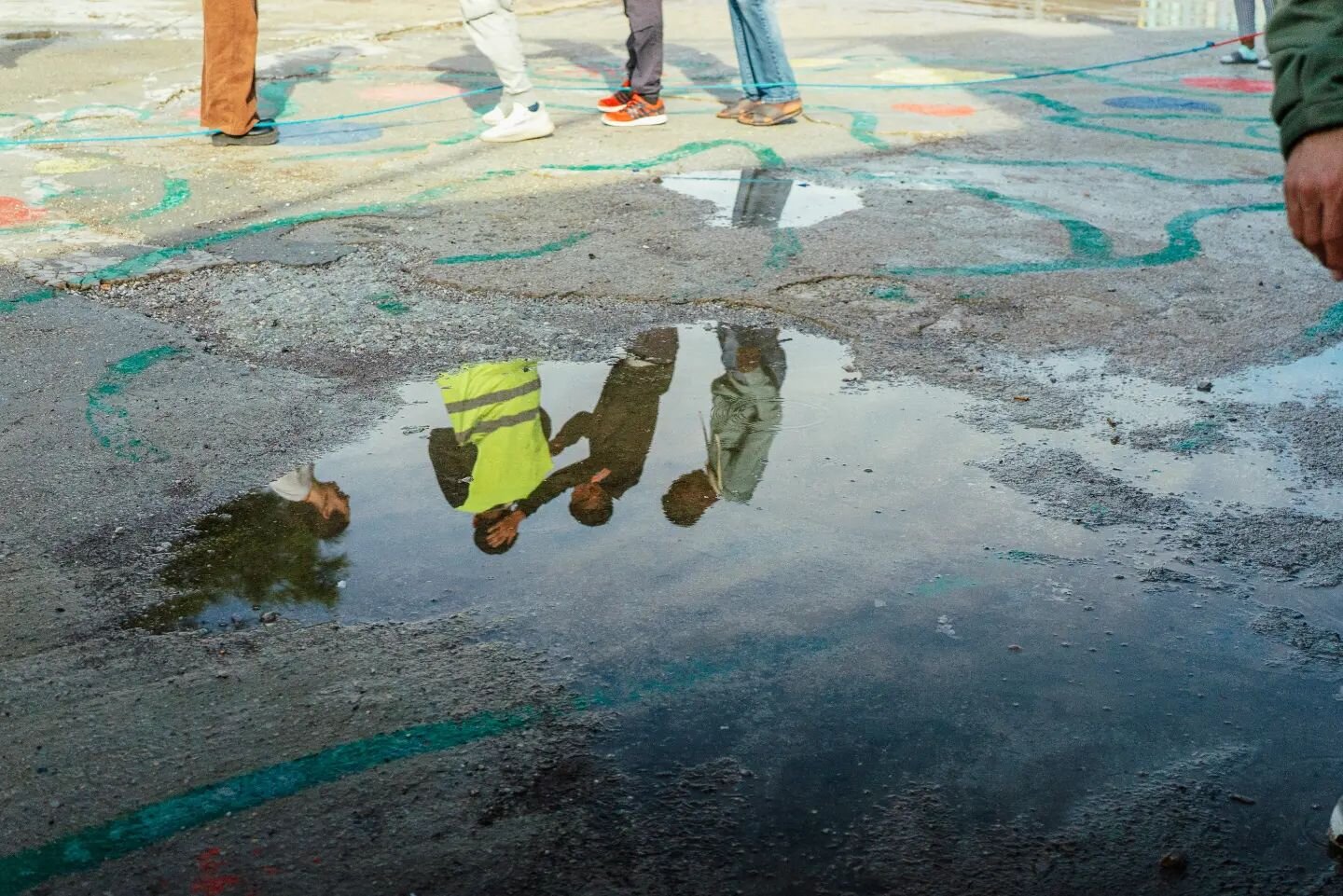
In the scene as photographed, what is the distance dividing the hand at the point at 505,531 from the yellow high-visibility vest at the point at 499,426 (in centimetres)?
8

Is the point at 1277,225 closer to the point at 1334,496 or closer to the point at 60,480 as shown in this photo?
the point at 1334,496

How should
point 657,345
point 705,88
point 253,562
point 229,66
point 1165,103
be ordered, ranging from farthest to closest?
point 705,88
point 1165,103
point 229,66
point 657,345
point 253,562

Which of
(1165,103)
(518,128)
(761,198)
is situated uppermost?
(518,128)

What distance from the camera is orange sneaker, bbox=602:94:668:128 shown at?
785 cm

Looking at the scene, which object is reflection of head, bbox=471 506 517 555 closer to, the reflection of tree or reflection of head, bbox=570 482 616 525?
reflection of head, bbox=570 482 616 525

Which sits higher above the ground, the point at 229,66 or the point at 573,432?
the point at 229,66

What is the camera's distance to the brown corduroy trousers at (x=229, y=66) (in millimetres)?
7000

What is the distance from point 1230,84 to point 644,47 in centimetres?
436

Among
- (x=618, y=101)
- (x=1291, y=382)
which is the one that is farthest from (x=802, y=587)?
(x=618, y=101)

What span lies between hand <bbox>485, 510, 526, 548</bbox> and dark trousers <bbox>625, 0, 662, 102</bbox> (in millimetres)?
4840

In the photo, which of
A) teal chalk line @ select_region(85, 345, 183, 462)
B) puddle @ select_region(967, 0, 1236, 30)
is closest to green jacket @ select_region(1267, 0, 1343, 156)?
teal chalk line @ select_region(85, 345, 183, 462)

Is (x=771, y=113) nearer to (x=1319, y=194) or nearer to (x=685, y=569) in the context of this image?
(x=685, y=569)

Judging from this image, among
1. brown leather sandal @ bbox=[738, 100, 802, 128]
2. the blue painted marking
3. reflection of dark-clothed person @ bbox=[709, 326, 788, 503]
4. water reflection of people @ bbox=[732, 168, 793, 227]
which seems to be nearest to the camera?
reflection of dark-clothed person @ bbox=[709, 326, 788, 503]

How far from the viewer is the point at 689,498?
3438 mm
